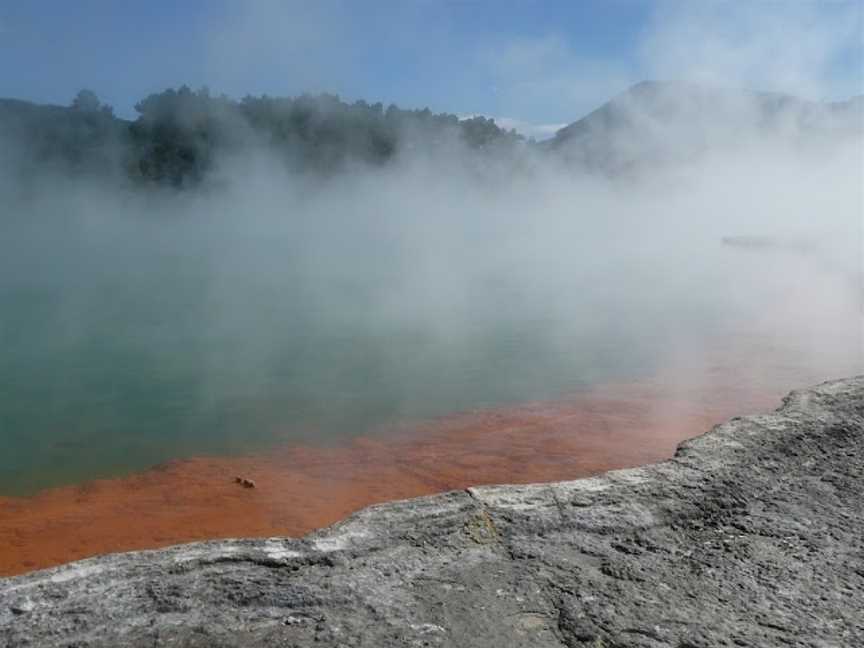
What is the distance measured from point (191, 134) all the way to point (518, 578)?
2242cm

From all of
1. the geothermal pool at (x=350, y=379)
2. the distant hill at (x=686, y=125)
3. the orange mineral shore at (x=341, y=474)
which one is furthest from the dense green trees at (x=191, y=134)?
the orange mineral shore at (x=341, y=474)

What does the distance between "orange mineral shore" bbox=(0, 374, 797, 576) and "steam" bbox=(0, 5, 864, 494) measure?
1.30 ft

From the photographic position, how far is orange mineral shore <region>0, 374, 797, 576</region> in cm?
325

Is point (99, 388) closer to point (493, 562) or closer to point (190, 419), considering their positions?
point (190, 419)

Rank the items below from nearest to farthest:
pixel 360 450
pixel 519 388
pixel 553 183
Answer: pixel 360 450, pixel 519 388, pixel 553 183

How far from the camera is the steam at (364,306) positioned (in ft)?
17.3

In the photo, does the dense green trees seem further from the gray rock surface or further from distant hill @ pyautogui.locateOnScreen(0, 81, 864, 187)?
the gray rock surface

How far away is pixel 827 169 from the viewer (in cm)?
2256

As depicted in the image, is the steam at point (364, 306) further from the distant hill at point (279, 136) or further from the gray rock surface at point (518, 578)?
the gray rock surface at point (518, 578)

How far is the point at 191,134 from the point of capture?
21.9 meters

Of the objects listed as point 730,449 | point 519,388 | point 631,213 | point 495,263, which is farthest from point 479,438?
point 631,213

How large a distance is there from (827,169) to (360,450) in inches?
890

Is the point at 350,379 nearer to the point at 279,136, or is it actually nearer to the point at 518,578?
the point at 518,578

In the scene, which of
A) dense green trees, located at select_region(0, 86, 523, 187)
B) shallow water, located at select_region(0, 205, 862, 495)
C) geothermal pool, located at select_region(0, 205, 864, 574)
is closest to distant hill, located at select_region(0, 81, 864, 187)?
dense green trees, located at select_region(0, 86, 523, 187)
